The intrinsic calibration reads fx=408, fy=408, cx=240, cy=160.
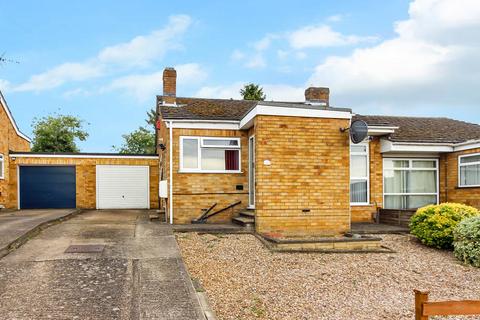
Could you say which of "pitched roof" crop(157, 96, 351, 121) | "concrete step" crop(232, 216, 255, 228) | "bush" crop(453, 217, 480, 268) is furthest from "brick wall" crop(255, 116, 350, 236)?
"bush" crop(453, 217, 480, 268)

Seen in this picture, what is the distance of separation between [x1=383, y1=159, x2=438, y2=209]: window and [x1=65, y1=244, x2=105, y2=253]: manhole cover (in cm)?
978

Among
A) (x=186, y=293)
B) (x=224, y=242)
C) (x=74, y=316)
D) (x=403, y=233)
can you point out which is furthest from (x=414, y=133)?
(x=74, y=316)

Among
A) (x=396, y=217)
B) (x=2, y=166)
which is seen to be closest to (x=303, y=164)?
(x=396, y=217)

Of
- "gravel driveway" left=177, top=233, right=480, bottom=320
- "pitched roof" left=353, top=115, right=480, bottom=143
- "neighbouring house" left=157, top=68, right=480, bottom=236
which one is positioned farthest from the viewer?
"pitched roof" left=353, top=115, right=480, bottom=143

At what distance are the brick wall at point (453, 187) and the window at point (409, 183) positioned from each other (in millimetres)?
222

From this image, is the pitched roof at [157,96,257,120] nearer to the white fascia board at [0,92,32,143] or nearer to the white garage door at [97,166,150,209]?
the white garage door at [97,166,150,209]

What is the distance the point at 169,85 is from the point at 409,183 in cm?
954

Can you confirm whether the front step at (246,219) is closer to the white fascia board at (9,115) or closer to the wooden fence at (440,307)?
the wooden fence at (440,307)

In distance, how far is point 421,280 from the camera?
7133mm

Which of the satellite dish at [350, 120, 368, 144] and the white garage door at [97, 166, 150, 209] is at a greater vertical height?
the satellite dish at [350, 120, 368, 144]

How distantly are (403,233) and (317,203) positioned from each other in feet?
9.20

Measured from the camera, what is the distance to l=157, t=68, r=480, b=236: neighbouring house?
10.4 meters

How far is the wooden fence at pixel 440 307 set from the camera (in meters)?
3.59

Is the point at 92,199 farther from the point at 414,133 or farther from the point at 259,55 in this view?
the point at 414,133
